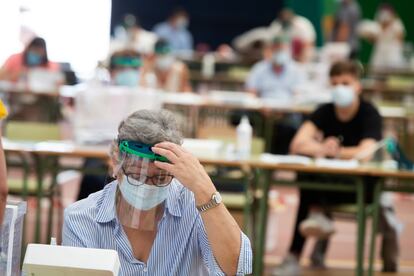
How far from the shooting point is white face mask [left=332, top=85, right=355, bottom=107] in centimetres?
634

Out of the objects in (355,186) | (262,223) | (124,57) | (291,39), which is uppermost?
(291,39)

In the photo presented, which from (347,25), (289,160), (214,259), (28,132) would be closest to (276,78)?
(28,132)

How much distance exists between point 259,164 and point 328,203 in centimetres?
60

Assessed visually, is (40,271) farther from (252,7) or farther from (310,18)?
(252,7)

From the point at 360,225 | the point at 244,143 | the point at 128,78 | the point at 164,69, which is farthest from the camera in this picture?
the point at 164,69

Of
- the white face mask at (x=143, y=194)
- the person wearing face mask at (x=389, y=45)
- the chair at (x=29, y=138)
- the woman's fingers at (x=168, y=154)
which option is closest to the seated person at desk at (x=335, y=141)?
the chair at (x=29, y=138)

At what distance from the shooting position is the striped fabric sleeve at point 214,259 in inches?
97.0

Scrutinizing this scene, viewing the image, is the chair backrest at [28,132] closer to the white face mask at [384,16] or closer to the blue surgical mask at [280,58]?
the blue surgical mask at [280,58]

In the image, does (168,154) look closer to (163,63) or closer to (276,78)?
(163,63)

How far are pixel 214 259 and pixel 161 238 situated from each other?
0.14 metres

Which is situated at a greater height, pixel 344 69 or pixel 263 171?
pixel 344 69

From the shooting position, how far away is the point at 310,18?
1767cm

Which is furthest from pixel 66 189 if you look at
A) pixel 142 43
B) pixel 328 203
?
pixel 142 43

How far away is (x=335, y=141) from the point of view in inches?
242
